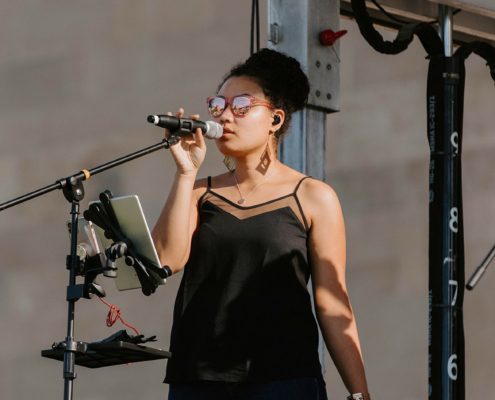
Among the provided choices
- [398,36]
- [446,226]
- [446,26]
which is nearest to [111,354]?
[446,226]

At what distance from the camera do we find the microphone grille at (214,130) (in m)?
1.93

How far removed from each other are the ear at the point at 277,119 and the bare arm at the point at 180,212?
0.27 meters

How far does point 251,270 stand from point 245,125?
438mm

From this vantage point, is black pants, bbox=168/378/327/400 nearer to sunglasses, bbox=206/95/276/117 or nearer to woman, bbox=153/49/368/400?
woman, bbox=153/49/368/400

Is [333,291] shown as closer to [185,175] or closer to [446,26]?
[185,175]

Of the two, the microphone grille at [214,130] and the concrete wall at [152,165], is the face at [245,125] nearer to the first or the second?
the microphone grille at [214,130]

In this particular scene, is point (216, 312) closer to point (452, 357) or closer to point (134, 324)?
point (452, 357)

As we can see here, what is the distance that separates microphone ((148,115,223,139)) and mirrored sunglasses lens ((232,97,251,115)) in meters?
0.09

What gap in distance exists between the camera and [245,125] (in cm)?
202

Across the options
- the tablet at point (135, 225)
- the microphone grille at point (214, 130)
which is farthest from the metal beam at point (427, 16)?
the tablet at point (135, 225)

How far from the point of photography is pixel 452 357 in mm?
2832

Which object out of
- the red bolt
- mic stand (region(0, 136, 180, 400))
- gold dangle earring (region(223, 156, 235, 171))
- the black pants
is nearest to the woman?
the black pants

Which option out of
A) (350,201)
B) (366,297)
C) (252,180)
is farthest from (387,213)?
(252,180)

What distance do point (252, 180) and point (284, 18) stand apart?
905 millimetres
